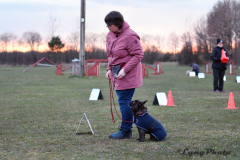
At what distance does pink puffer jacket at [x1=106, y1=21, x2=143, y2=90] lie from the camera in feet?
12.9

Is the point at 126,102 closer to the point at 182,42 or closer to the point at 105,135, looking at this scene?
the point at 105,135

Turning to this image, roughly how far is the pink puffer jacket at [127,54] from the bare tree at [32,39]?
2074 inches

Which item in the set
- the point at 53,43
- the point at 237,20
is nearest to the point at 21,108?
the point at 237,20

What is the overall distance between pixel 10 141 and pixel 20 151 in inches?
23.2

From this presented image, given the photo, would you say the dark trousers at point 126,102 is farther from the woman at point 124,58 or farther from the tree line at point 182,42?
the tree line at point 182,42

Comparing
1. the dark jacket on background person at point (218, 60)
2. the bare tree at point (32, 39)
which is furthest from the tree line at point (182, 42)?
the dark jacket on background person at point (218, 60)

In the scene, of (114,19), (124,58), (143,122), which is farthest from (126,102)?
(114,19)

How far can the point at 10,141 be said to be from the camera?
407cm

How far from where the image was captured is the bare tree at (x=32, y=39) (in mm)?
54031

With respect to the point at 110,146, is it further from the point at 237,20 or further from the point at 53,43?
the point at 53,43

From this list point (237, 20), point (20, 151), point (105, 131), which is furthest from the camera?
point (237, 20)

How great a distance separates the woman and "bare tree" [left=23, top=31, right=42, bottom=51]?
173ft

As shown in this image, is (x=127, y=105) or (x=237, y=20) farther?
(x=237, y=20)

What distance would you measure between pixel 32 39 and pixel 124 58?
178 feet
